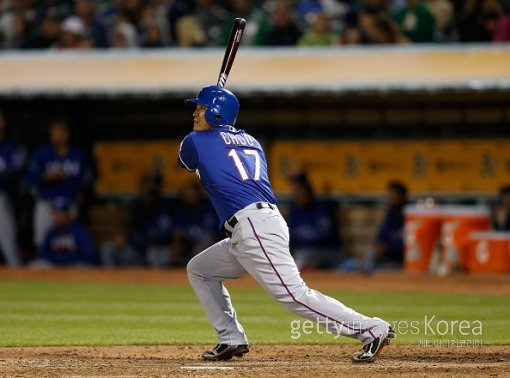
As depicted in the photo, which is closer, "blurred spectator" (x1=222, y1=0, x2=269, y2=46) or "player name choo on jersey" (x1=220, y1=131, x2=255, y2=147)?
"player name choo on jersey" (x1=220, y1=131, x2=255, y2=147)

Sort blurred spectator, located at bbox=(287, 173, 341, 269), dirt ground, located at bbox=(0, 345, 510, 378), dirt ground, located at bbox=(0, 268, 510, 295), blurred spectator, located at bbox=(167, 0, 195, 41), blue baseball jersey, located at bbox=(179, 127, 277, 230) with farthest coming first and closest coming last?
blurred spectator, located at bbox=(167, 0, 195, 41), blurred spectator, located at bbox=(287, 173, 341, 269), dirt ground, located at bbox=(0, 268, 510, 295), blue baseball jersey, located at bbox=(179, 127, 277, 230), dirt ground, located at bbox=(0, 345, 510, 378)

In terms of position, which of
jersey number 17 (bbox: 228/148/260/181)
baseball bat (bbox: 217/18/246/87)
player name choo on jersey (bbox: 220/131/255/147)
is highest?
baseball bat (bbox: 217/18/246/87)

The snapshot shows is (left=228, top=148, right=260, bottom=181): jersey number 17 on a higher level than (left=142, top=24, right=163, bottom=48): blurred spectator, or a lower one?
higher

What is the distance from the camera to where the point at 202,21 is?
1681 cm

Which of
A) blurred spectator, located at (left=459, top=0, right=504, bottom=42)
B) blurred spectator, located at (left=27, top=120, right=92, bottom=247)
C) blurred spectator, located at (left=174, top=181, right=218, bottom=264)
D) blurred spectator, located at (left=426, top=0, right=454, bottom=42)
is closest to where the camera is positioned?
blurred spectator, located at (left=459, top=0, right=504, bottom=42)

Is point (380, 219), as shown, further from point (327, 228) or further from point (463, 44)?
point (463, 44)

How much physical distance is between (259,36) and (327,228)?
2802 millimetres

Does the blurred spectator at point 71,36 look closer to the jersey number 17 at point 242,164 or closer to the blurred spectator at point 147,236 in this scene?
the blurred spectator at point 147,236

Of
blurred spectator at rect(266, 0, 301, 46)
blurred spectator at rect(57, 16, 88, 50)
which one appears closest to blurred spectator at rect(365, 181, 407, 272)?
blurred spectator at rect(266, 0, 301, 46)

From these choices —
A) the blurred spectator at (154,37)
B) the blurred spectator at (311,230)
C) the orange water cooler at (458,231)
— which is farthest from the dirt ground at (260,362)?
the blurred spectator at (154,37)

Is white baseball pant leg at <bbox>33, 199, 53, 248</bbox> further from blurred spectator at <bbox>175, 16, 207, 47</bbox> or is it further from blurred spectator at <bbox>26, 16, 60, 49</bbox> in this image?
blurred spectator at <bbox>175, 16, 207, 47</bbox>

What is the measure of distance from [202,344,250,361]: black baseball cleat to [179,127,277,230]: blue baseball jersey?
2.54ft

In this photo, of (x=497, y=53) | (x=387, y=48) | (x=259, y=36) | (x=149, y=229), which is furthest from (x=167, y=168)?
(x=497, y=53)

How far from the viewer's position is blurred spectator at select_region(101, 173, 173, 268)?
628 inches
